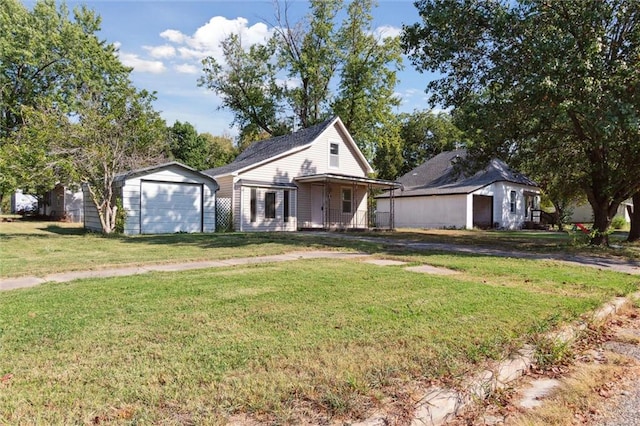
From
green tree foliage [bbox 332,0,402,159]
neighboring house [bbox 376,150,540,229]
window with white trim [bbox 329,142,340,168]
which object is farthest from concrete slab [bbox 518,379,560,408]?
green tree foliage [bbox 332,0,402,159]

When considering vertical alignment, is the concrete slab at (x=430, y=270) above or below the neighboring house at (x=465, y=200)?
below

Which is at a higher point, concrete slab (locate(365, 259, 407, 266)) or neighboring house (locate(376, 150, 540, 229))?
neighboring house (locate(376, 150, 540, 229))

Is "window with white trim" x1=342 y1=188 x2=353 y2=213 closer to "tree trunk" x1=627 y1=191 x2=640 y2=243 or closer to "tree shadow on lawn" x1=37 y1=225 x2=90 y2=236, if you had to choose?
"tree shadow on lawn" x1=37 y1=225 x2=90 y2=236

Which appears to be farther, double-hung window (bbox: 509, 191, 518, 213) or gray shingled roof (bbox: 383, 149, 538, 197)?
double-hung window (bbox: 509, 191, 518, 213)

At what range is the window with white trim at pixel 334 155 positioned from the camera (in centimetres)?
2362

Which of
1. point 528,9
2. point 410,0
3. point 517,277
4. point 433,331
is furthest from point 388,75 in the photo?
→ point 433,331

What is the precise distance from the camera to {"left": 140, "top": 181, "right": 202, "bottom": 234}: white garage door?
17500 millimetres

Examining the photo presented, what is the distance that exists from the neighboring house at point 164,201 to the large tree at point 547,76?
10.7m

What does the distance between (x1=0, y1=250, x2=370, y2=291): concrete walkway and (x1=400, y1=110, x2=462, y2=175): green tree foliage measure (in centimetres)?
3693

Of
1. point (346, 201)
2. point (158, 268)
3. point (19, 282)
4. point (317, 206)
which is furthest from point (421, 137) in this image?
point (19, 282)

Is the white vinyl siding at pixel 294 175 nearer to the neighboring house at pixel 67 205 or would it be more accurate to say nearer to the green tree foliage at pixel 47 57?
the neighboring house at pixel 67 205

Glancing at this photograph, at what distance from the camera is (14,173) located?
543 inches

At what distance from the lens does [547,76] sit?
10.0 metres

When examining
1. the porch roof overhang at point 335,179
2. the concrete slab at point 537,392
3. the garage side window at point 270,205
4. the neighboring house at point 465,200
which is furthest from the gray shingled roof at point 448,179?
the concrete slab at point 537,392
